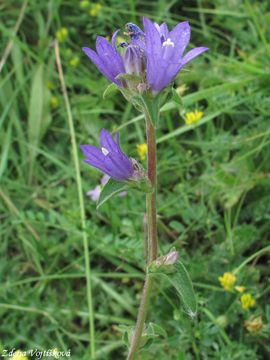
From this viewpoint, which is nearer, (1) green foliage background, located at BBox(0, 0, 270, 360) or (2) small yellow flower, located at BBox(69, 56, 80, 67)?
(1) green foliage background, located at BBox(0, 0, 270, 360)

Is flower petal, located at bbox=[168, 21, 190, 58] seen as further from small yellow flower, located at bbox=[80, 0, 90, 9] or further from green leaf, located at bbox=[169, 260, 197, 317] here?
small yellow flower, located at bbox=[80, 0, 90, 9]

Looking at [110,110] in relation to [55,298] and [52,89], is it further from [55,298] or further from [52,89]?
[55,298]

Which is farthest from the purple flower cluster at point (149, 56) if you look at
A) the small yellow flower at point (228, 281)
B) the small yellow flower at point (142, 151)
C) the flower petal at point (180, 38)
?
the small yellow flower at point (142, 151)

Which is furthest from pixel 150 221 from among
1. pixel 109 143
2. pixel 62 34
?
pixel 62 34

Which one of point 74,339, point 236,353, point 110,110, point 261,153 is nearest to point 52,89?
point 110,110

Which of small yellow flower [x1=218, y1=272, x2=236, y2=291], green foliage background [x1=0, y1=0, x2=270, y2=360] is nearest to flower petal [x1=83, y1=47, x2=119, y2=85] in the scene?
green foliage background [x1=0, y1=0, x2=270, y2=360]

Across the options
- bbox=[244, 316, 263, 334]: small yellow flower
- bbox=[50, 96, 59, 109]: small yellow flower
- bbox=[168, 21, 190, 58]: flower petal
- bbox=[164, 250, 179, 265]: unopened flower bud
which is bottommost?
bbox=[244, 316, 263, 334]: small yellow flower
